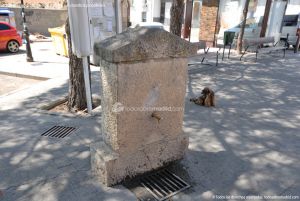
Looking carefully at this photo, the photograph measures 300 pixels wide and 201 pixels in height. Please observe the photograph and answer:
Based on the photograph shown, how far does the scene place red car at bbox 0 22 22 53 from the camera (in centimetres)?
1231

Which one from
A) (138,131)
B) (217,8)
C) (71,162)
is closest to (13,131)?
(71,162)

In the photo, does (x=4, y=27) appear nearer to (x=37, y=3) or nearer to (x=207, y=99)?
(x=207, y=99)

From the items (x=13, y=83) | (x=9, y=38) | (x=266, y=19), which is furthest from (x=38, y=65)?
(x=266, y=19)

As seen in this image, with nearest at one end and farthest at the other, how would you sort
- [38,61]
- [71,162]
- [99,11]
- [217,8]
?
1. [71,162]
2. [99,11]
3. [38,61]
4. [217,8]

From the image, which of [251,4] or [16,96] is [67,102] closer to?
[16,96]

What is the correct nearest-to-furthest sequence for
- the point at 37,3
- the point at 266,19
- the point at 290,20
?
the point at 266,19
the point at 290,20
the point at 37,3

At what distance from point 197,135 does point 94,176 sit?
1.84 m

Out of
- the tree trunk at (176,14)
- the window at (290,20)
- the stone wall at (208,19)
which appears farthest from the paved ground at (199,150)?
the window at (290,20)

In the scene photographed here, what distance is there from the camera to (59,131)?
14.3 ft

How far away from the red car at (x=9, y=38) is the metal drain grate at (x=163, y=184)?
12120mm

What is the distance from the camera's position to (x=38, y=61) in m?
10.9

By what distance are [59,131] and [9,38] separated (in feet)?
34.1

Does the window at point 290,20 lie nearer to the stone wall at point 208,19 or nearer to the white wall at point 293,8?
the white wall at point 293,8

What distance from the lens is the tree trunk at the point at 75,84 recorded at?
523cm
